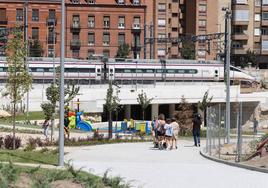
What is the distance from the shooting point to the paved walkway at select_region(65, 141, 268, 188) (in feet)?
56.4

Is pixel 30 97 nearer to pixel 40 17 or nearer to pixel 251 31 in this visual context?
pixel 40 17

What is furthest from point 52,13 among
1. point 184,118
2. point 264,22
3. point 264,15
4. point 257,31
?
point 184,118

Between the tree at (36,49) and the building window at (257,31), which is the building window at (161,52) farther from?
the tree at (36,49)

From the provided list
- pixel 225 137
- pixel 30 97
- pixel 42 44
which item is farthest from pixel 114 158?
pixel 42 44

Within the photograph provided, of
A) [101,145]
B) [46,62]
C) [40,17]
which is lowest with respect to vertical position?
[101,145]

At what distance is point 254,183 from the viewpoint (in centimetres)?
1717

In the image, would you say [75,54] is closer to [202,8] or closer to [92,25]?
[92,25]

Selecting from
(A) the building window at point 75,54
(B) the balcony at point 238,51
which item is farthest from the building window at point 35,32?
(B) the balcony at point 238,51

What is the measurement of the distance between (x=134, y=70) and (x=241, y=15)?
33.0 m

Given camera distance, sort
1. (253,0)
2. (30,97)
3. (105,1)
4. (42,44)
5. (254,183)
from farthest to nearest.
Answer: (253,0) → (105,1) → (42,44) → (30,97) → (254,183)

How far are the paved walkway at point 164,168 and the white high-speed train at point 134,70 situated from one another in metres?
39.0

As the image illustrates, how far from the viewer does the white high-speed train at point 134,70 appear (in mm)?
69000

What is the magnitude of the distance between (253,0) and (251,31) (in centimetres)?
484

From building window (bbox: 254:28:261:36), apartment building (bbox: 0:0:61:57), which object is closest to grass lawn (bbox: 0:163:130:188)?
apartment building (bbox: 0:0:61:57)
